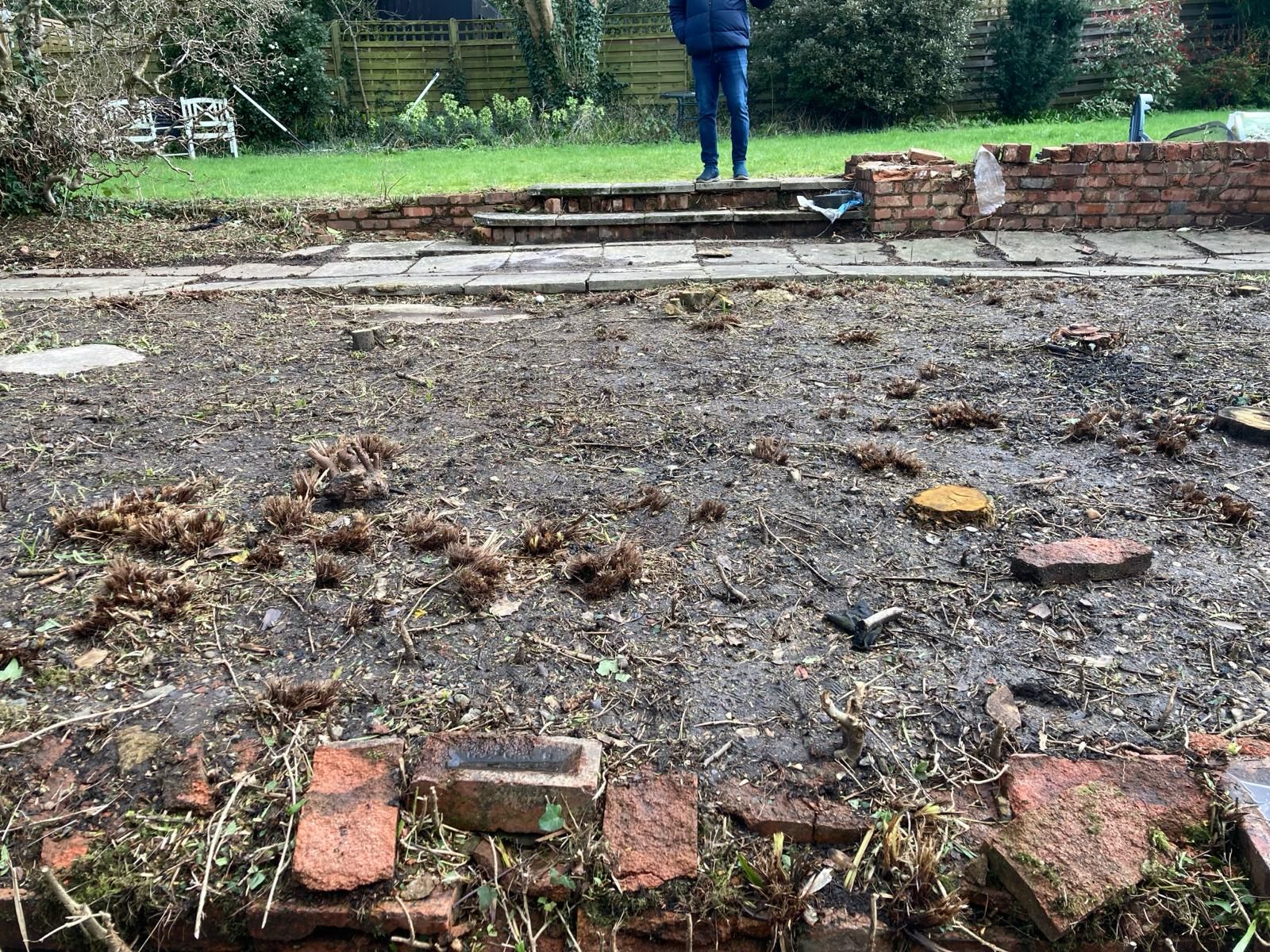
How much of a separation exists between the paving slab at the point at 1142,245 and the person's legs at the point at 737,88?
2.70m

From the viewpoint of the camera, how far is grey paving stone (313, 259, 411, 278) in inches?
224

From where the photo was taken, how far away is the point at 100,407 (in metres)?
3.25

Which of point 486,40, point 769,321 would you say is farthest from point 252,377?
point 486,40

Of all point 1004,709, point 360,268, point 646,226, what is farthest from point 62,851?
point 646,226

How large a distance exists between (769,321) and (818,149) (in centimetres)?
703

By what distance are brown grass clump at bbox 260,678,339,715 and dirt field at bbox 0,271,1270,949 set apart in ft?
0.08

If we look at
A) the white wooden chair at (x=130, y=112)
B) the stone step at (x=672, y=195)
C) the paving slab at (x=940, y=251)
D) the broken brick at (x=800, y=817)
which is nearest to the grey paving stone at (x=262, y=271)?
the stone step at (x=672, y=195)

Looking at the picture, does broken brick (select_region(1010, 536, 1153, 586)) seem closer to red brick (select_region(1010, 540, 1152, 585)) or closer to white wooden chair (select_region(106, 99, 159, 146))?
red brick (select_region(1010, 540, 1152, 585))

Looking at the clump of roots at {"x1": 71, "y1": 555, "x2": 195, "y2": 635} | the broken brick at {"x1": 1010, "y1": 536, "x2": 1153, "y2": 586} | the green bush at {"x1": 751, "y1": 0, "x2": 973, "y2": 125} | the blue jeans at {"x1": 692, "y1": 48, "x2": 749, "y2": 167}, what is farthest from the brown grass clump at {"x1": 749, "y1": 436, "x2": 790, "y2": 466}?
the green bush at {"x1": 751, "y1": 0, "x2": 973, "y2": 125}

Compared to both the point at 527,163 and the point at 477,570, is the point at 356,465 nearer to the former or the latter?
the point at 477,570

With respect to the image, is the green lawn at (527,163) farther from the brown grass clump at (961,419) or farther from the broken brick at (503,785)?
the broken brick at (503,785)

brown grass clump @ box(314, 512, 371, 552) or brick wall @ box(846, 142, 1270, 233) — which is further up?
brick wall @ box(846, 142, 1270, 233)

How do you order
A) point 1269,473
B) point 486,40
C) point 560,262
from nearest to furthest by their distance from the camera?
point 1269,473 → point 560,262 → point 486,40

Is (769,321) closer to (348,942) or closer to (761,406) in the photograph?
(761,406)
